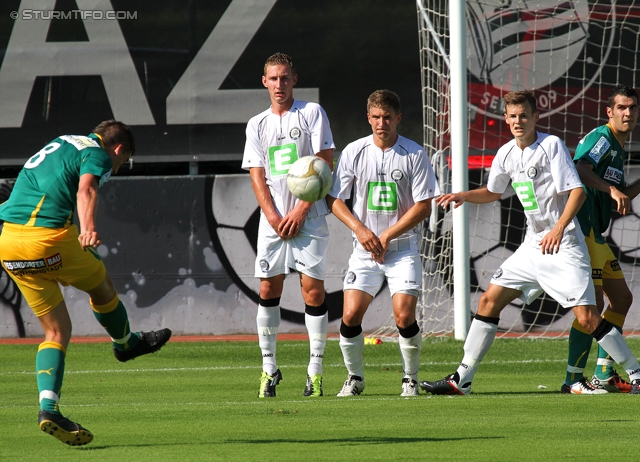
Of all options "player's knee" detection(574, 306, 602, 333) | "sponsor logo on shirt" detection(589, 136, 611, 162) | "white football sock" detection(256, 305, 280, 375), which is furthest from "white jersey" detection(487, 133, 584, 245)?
"white football sock" detection(256, 305, 280, 375)

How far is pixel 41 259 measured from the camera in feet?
17.4

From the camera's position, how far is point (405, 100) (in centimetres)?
1292

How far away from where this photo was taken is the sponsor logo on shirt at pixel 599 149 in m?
7.21

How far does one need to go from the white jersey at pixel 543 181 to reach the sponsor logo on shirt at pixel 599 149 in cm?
41

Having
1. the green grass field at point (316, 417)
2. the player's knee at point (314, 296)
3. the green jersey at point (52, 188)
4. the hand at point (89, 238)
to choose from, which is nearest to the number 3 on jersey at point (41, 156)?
the green jersey at point (52, 188)

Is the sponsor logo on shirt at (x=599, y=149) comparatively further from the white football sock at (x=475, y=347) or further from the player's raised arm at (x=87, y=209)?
the player's raised arm at (x=87, y=209)

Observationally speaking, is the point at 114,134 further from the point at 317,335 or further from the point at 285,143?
the point at 317,335

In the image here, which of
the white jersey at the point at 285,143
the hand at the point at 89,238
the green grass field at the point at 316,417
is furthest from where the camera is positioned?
the white jersey at the point at 285,143

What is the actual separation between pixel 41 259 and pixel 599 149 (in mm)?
4236

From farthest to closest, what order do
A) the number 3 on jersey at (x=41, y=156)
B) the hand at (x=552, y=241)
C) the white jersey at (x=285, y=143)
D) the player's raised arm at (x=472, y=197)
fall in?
the white jersey at (x=285, y=143)
the player's raised arm at (x=472, y=197)
the hand at (x=552, y=241)
the number 3 on jersey at (x=41, y=156)

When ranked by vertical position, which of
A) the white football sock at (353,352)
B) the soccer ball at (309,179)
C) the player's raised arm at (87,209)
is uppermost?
the soccer ball at (309,179)

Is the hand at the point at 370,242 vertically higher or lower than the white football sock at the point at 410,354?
higher

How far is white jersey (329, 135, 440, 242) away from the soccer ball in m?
0.48

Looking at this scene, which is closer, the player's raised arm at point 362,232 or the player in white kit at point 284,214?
the player's raised arm at point 362,232
